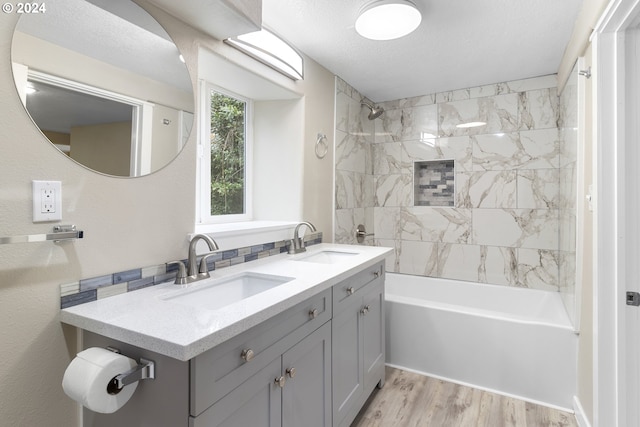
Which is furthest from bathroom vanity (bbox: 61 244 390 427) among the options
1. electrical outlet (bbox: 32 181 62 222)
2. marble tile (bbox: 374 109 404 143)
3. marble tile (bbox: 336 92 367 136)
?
marble tile (bbox: 374 109 404 143)

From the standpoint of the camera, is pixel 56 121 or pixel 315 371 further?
pixel 315 371

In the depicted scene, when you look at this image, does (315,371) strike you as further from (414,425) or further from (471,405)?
(471,405)

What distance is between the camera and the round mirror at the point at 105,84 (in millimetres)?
980

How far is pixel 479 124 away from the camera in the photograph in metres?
3.01

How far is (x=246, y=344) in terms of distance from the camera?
99 centimetres

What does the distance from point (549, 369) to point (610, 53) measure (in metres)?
1.84

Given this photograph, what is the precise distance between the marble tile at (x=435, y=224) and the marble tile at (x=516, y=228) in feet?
0.32

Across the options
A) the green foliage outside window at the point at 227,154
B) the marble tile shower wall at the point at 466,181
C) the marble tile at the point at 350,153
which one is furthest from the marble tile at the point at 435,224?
the green foliage outside window at the point at 227,154

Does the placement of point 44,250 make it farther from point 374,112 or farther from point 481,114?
point 481,114

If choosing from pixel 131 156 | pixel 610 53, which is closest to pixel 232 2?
pixel 131 156

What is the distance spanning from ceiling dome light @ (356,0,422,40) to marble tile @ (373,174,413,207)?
175 cm

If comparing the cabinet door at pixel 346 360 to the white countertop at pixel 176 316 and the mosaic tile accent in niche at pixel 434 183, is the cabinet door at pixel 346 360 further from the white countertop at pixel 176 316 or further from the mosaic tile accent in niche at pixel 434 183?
the mosaic tile accent in niche at pixel 434 183

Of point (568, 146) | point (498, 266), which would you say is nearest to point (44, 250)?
point (568, 146)

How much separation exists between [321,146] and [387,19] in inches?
39.6
